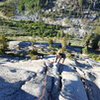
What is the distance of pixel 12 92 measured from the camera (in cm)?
1828

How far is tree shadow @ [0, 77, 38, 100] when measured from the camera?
1748 centimetres

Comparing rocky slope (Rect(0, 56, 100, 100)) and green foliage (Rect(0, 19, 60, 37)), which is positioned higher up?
rocky slope (Rect(0, 56, 100, 100))

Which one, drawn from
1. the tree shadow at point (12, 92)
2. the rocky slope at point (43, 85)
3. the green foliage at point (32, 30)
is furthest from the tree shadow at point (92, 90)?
the green foliage at point (32, 30)

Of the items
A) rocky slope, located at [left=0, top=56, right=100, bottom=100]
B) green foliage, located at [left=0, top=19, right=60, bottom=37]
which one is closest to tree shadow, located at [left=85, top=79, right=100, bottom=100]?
rocky slope, located at [left=0, top=56, right=100, bottom=100]

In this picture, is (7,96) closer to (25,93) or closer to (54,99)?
(25,93)

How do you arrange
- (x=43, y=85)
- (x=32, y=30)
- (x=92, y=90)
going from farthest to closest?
1. (x=32, y=30)
2. (x=92, y=90)
3. (x=43, y=85)

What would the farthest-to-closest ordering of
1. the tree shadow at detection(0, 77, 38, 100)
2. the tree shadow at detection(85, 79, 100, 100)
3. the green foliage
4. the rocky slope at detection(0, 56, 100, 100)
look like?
the green foliage, the tree shadow at detection(85, 79, 100, 100), the rocky slope at detection(0, 56, 100, 100), the tree shadow at detection(0, 77, 38, 100)

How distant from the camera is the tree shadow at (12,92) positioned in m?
17.5

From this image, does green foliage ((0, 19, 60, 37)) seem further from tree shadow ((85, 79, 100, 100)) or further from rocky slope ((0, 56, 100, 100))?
rocky slope ((0, 56, 100, 100))

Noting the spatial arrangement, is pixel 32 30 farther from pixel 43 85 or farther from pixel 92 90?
pixel 43 85

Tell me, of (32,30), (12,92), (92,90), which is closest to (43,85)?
(12,92)

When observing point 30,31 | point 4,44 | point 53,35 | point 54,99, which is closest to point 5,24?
point 30,31

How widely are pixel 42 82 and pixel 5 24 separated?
15170cm

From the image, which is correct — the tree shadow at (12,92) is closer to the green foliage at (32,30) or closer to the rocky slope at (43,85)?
the rocky slope at (43,85)
